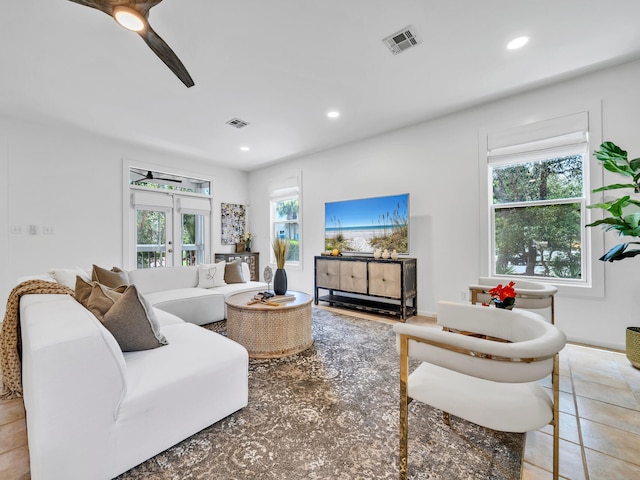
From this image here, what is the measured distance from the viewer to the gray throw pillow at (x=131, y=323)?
1.57 meters

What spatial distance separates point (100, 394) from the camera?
121 cm

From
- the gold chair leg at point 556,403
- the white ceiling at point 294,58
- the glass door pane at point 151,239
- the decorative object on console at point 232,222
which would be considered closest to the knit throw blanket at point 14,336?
the white ceiling at point 294,58

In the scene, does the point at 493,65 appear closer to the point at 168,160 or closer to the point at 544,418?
the point at 544,418

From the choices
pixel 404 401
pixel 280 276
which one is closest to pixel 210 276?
pixel 280 276

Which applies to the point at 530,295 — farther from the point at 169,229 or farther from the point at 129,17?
the point at 169,229

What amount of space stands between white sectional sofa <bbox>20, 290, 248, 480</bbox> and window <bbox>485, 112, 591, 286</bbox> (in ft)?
11.3

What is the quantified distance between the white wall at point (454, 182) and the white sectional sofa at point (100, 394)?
316 cm

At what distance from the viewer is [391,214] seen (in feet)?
13.7

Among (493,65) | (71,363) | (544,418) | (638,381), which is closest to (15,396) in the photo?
(71,363)

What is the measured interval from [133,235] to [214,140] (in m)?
2.23

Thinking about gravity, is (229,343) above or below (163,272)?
below

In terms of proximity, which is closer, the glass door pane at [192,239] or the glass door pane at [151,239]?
the glass door pane at [151,239]

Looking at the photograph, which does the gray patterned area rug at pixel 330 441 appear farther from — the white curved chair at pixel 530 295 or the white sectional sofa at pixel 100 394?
the white curved chair at pixel 530 295

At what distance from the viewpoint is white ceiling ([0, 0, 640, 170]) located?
6.75ft
